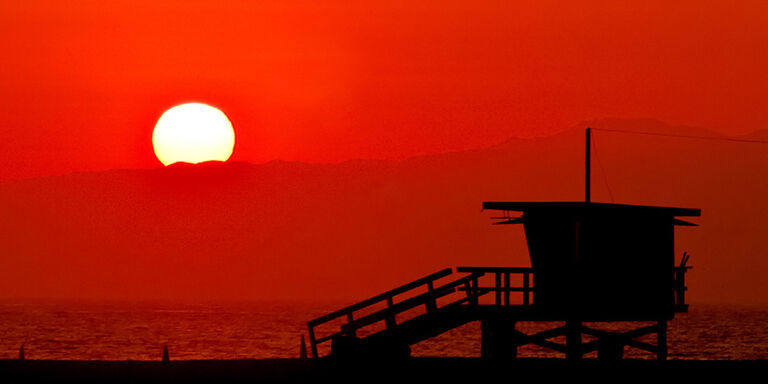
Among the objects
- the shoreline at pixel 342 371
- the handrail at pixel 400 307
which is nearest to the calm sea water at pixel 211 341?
the shoreline at pixel 342 371

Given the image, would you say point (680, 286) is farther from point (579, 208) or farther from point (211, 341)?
point (211, 341)

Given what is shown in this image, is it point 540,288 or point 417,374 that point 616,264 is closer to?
point 540,288

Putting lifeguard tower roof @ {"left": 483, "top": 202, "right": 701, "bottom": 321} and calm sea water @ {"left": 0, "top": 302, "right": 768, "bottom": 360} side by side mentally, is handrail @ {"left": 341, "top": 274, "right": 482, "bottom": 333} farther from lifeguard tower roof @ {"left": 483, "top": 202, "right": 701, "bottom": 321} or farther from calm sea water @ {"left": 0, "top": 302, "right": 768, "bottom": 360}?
calm sea water @ {"left": 0, "top": 302, "right": 768, "bottom": 360}

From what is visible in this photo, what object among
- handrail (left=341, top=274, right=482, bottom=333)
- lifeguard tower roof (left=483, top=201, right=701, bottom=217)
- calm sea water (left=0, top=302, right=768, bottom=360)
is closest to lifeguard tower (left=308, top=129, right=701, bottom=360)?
lifeguard tower roof (left=483, top=201, right=701, bottom=217)

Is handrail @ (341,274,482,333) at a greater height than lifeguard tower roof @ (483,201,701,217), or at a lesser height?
lesser

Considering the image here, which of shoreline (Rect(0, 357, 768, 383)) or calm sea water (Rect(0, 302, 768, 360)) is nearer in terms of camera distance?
shoreline (Rect(0, 357, 768, 383))

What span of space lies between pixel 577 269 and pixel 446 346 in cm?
9028

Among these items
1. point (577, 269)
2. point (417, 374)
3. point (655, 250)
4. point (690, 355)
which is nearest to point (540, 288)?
point (577, 269)

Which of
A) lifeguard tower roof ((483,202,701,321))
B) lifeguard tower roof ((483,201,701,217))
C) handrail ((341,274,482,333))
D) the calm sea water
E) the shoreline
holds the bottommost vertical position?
the calm sea water

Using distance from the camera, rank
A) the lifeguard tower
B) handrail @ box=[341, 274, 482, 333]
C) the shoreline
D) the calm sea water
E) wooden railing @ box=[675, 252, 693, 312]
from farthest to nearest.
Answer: the calm sea water, wooden railing @ box=[675, 252, 693, 312], the lifeguard tower, handrail @ box=[341, 274, 482, 333], the shoreline

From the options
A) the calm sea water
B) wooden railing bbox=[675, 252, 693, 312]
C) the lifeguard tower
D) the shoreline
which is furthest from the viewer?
the calm sea water

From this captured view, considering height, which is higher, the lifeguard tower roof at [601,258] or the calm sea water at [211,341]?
the lifeguard tower roof at [601,258]

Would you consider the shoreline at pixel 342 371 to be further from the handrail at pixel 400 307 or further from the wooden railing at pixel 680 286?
the wooden railing at pixel 680 286

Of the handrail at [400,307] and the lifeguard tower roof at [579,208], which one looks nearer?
the handrail at [400,307]
